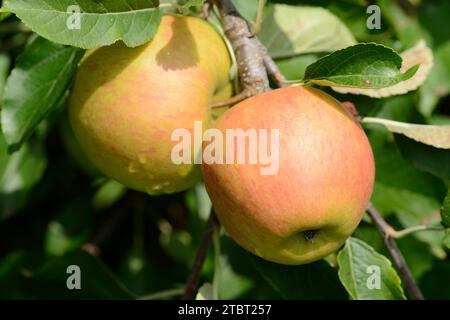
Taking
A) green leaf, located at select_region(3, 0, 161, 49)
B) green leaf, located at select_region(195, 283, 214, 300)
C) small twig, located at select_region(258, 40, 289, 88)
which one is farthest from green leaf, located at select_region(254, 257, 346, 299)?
green leaf, located at select_region(3, 0, 161, 49)

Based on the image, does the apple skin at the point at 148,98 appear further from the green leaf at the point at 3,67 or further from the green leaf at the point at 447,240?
the green leaf at the point at 3,67

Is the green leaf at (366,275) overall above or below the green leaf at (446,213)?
below

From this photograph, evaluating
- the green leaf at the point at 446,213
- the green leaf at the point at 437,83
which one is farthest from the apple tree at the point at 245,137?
the green leaf at the point at 437,83

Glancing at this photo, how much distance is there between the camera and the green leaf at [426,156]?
132 centimetres

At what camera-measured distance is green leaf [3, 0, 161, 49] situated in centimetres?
109

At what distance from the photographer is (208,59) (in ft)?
3.98

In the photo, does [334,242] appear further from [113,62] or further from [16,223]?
[16,223]

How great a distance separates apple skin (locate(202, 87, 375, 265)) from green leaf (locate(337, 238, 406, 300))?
13 centimetres

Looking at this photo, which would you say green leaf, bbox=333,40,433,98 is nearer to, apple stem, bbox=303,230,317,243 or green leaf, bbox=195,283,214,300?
apple stem, bbox=303,230,317,243

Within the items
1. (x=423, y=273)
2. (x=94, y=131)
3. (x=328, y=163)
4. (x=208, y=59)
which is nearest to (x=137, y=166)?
(x=94, y=131)

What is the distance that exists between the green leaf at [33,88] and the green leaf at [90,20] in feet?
0.55
